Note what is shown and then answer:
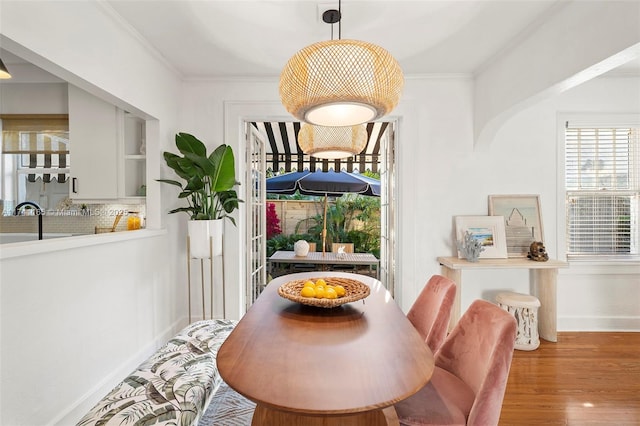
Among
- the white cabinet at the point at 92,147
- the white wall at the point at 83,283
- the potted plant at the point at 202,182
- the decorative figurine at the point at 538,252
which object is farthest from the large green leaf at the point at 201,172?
the decorative figurine at the point at 538,252

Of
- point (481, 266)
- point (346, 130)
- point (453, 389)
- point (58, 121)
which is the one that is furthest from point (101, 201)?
point (481, 266)

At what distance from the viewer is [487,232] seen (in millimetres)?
Result: 3195

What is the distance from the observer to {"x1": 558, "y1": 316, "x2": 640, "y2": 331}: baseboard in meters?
3.36

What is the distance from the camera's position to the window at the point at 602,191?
3.42 meters

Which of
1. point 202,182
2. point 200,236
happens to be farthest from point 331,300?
point 202,182

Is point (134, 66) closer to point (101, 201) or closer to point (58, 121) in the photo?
point (101, 201)

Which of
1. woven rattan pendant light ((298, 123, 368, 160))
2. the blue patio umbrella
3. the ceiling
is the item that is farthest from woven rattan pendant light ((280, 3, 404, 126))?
the blue patio umbrella

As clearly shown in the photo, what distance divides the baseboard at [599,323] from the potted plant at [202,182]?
364 cm

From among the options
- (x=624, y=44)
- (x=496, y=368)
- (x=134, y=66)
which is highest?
(x=134, y=66)

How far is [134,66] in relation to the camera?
8.18ft

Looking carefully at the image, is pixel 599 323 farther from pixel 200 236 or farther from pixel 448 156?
pixel 200 236

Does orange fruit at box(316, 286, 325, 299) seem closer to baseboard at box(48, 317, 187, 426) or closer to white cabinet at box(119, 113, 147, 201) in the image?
baseboard at box(48, 317, 187, 426)

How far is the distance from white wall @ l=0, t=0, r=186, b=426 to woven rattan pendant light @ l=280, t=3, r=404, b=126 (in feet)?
4.33

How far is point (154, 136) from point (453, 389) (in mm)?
2949
